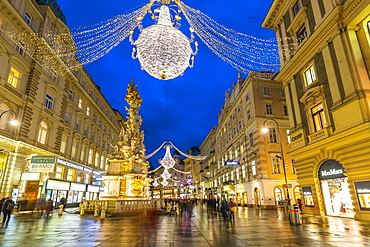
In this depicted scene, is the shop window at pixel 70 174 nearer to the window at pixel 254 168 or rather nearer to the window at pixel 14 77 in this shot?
the window at pixel 14 77

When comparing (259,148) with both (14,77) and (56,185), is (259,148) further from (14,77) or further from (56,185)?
(14,77)

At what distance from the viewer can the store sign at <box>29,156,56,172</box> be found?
836 inches

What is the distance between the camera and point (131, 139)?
22.7 metres

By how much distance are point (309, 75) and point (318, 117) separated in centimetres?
382

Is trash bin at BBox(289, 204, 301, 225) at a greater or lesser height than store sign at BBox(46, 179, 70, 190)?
lesser

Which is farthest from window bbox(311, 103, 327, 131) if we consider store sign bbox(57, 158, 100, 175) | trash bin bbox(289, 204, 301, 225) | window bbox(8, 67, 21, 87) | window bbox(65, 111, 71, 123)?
A: window bbox(65, 111, 71, 123)

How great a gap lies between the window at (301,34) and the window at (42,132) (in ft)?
97.7

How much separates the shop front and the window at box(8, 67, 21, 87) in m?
29.6

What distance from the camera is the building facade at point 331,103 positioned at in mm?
13664

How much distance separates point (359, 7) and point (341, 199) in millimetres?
12726

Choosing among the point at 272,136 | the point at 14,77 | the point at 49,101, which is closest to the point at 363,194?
the point at 272,136

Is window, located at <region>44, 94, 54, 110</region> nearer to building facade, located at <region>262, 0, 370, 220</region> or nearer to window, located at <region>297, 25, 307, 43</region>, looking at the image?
building facade, located at <region>262, 0, 370, 220</region>

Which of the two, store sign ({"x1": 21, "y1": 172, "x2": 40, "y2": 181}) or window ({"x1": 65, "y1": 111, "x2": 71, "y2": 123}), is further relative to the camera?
window ({"x1": 65, "y1": 111, "x2": 71, "y2": 123})

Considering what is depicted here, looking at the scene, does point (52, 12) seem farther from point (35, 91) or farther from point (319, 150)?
point (319, 150)
